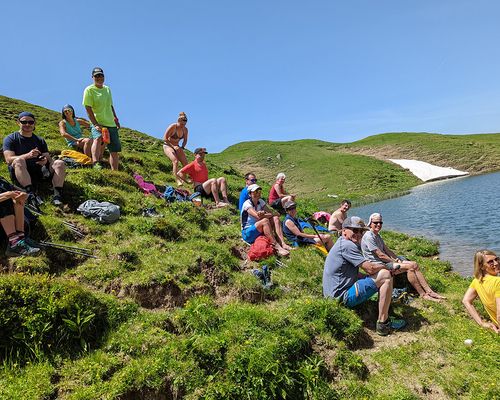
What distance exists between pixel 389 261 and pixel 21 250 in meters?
9.26

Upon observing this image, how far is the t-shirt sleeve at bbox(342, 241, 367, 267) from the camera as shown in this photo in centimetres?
770

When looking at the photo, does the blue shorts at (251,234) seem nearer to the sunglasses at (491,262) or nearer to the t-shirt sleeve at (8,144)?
the sunglasses at (491,262)

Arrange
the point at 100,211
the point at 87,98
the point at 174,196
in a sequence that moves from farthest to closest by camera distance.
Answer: the point at 174,196 < the point at 87,98 < the point at 100,211

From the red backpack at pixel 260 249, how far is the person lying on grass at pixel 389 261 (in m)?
2.69

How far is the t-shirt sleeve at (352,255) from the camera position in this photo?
7.70 meters

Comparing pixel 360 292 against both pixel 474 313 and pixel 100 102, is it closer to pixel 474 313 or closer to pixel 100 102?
pixel 474 313

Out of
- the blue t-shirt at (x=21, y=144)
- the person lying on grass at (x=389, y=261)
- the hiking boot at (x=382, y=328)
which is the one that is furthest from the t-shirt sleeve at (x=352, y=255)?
the blue t-shirt at (x=21, y=144)

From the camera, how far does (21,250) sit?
23.4 ft

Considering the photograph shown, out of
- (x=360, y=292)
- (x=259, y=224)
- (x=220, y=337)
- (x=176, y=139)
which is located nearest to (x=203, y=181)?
(x=176, y=139)

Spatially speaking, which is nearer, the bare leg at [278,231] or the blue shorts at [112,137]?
the bare leg at [278,231]

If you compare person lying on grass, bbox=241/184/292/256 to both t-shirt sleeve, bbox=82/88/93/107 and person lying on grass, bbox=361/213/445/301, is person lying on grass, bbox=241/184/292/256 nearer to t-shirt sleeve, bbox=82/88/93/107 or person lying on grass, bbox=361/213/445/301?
person lying on grass, bbox=361/213/445/301

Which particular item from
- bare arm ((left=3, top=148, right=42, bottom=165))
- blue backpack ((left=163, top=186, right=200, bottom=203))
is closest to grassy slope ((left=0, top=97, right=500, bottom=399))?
bare arm ((left=3, top=148, right=42, bottom=165))

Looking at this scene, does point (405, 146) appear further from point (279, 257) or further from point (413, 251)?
point (279, 257)

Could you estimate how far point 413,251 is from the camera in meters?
16.0
